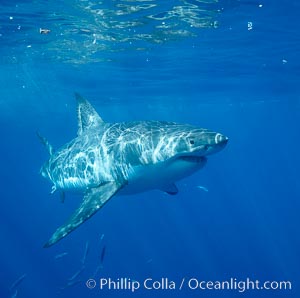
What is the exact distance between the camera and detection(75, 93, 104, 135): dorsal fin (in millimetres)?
11281

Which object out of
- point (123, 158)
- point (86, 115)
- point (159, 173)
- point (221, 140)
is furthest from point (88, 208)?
point (86, 115)

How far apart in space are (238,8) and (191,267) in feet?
Answer: 87.5

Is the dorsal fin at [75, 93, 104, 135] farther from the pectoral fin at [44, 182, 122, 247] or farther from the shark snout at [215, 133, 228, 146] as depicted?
the shark snout at [215, 133, 228, 146]

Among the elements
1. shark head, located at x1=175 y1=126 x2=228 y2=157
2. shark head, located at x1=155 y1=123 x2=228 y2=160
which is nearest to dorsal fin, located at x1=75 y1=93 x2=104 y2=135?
shark head, located at x1=155 y1=123 x2=228 y2=160

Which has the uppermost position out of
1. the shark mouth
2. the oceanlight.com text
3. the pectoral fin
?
the shark mouth

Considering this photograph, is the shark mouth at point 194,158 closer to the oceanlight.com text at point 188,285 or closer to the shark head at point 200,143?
the shark head at point 200,143

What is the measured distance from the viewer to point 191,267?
34.7 meters

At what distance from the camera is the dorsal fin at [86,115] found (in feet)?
37.0

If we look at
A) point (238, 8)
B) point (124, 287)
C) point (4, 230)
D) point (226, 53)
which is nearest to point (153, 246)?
point (124, 287)

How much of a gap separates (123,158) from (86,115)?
328 cm

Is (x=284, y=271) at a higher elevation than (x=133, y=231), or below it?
higher

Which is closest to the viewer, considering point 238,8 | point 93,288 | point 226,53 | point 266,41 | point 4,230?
point 238,8

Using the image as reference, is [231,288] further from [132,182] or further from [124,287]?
[132,182]

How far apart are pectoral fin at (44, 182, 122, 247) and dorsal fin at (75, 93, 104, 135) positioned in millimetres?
3025
